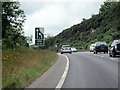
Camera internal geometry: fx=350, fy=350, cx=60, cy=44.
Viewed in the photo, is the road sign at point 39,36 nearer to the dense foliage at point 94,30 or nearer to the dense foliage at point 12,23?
Answer: the dense foliage at point 12,23

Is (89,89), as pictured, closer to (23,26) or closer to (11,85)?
(11,85)

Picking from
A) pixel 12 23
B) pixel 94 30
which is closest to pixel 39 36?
pixel 12 23

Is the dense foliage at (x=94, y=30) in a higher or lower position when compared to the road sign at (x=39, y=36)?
higher

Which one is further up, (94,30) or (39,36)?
(94,30)

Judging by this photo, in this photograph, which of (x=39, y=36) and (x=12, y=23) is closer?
(x=39, y=36)

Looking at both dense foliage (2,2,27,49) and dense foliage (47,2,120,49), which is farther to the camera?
dense foliage (47,2,120,49)

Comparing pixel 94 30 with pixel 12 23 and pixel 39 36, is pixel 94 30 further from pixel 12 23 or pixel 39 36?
pixel 39 36

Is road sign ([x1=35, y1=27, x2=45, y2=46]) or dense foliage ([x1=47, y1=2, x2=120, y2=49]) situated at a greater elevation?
dense foliage ([x1=47, y1=2, x2=120, y2=49])

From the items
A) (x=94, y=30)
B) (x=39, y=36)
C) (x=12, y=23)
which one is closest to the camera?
(x=39, y=36)

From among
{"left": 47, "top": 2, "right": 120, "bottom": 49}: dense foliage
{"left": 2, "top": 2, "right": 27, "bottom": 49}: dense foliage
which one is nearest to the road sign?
{"left": 2, "top": 2, "right": 27, "bottom": 49}: dense foliage

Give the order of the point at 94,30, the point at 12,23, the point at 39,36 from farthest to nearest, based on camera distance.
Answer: the point at 94,30, the point at 12,23, the point at 39,36

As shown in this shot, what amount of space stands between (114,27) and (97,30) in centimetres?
1245

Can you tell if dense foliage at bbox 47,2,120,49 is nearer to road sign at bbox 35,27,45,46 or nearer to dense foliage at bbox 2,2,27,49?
dense foliage at bbox 2,2,27,49

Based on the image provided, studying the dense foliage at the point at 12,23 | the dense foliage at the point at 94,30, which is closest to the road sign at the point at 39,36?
the dense foliage at the point at 12,23
